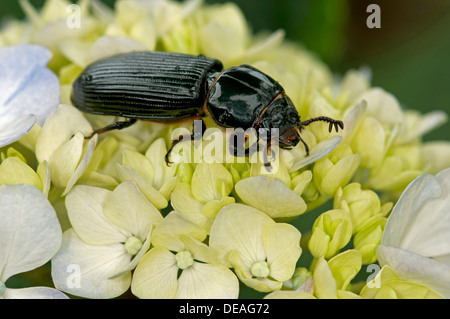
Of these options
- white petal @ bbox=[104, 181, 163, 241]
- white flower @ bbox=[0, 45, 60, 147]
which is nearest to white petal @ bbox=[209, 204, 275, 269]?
white petal @ bbox=[104, 181, 163, 241]

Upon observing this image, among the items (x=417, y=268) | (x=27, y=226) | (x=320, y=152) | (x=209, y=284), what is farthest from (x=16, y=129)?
(x=417, y=268)

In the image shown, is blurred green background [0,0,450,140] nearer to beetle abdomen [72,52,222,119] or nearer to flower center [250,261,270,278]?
beetle abdomen [72,52,222,119]

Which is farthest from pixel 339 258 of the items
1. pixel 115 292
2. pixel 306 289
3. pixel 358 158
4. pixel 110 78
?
pixel 110 78

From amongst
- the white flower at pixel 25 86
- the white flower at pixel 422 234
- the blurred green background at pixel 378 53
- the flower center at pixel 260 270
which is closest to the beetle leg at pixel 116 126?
the white flower at pixel 25 86

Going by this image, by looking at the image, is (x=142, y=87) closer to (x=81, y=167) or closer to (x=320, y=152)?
(x=81, y=167)

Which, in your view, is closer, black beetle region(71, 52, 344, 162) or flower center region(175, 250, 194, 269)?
flower center region(175, 250, 194, 269)

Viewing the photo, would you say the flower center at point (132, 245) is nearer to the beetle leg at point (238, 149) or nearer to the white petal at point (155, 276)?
the white petal at point (155, 276)

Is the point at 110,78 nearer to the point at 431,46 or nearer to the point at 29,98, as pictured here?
the point at 29,98
